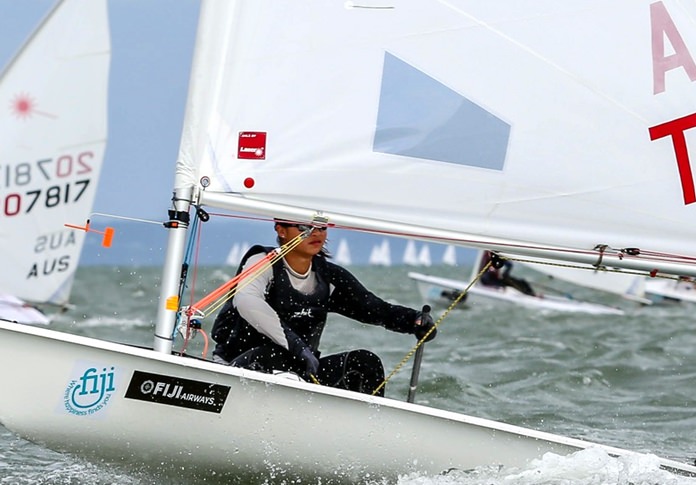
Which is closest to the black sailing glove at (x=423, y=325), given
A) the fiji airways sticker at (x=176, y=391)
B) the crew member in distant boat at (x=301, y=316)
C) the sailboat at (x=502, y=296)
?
the crew member in distant boat at (x=301, y=316)

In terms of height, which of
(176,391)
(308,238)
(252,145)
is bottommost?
(176,391)

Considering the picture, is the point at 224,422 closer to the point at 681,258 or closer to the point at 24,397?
the point at 24,397

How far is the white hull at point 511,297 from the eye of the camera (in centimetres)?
1164

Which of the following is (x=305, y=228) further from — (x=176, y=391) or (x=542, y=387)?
(x=542, y=387)

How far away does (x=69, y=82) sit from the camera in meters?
5.95

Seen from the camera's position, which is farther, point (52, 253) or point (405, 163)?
point (52, 253)

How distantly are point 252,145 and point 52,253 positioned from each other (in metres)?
3.66

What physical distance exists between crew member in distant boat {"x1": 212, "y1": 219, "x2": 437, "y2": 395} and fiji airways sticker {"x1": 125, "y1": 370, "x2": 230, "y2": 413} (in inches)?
10.1

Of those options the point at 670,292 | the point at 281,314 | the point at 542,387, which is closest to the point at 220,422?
the point at 281,314

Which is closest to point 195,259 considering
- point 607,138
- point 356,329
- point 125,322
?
point 607,138

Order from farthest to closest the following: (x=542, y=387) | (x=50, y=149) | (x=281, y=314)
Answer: (x=50, y=149), (x=542, y=387), (x=281, y=314)

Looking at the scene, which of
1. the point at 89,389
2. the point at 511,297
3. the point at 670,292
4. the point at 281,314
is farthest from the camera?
the point at 670,292

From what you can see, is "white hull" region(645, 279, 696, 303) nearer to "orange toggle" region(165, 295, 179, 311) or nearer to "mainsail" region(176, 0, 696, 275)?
"mainsail" region(176, 0, 696, 275)

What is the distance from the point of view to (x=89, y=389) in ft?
8.85
